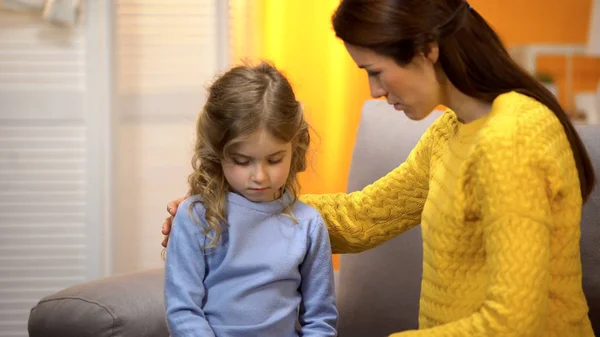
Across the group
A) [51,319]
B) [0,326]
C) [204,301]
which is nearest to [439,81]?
[204,301]

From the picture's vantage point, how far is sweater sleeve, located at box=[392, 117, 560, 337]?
1.15 meters

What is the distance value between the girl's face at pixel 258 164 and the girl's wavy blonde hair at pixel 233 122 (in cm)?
1

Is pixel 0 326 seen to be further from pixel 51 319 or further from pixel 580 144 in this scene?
pixel 580 144

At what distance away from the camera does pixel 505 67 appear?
1.30 metres

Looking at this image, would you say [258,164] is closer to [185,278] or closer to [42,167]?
[185,278]

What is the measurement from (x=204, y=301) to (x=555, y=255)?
22.6 inches

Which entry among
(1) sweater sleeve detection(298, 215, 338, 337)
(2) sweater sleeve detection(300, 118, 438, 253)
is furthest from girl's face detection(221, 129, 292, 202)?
(2) sweater sleeve detection(300, 118, 438, 253)

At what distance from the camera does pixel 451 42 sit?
1261 mm

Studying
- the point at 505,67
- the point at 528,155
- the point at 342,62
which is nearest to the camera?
the point at 528,155

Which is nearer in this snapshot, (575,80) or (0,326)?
(0,326)

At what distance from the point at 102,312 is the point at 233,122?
18.1 inches

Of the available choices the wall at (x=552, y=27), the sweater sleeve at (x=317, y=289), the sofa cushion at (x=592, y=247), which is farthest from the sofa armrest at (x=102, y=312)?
the wall at (x=552, y=27)

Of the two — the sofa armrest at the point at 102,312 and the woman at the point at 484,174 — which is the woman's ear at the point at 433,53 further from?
the sofa armrest at the point at 102,312

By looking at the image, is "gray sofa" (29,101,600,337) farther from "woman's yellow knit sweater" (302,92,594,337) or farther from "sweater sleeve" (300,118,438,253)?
"woman's yellow knit sweater" (302,92,594,337)
